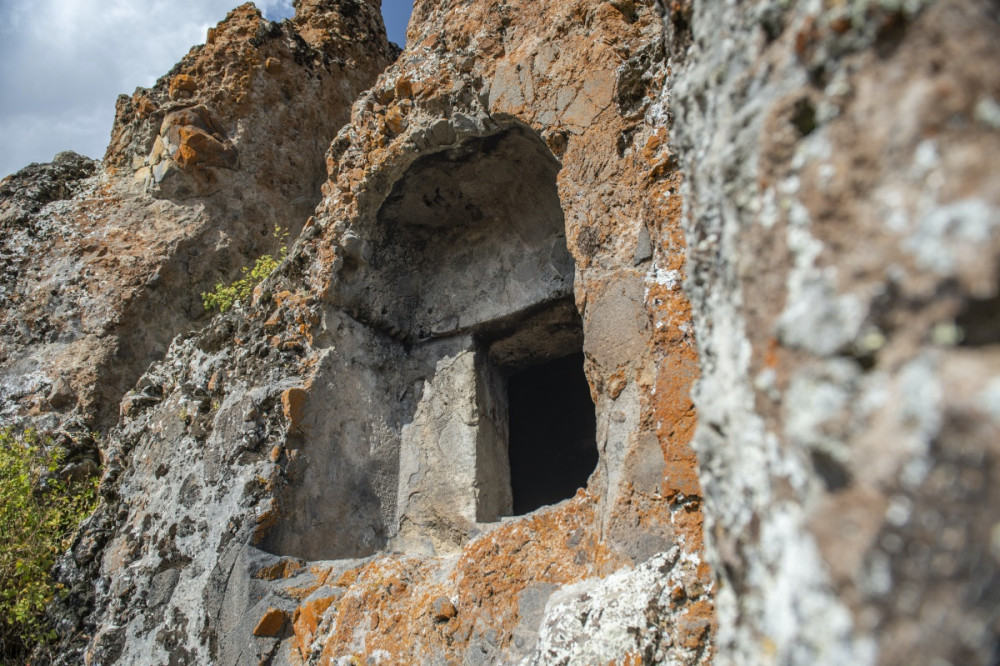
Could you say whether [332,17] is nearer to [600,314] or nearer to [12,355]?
[12,355]

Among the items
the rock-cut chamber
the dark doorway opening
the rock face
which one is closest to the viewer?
the rock-cut chamber

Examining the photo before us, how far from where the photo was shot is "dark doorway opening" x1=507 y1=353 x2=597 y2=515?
17.8 ft

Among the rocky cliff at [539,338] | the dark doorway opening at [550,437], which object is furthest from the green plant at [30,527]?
the dark doorway opening at [550,437]

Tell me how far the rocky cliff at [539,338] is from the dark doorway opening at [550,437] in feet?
0.10

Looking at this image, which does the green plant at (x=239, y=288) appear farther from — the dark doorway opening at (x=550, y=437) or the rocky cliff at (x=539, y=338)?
the dark doorway opening at (x=550, y=437)

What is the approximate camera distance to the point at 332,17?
6.37m

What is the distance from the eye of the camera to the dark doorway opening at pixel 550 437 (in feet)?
17.8

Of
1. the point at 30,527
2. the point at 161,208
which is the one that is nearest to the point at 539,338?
the point at 30,527

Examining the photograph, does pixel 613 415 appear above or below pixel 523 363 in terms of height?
below

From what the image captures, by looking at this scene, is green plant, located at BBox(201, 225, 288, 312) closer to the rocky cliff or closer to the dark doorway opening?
the rocky cliff

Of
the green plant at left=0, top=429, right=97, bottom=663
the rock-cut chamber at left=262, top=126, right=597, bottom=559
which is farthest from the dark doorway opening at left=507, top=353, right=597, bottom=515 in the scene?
the green plant at left=0, top=429, right=97, bottom=663

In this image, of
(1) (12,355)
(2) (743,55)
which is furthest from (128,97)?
(2) (743,55)

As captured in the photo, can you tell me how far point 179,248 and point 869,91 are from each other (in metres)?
5.52

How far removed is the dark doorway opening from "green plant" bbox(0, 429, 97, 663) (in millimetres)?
3107
